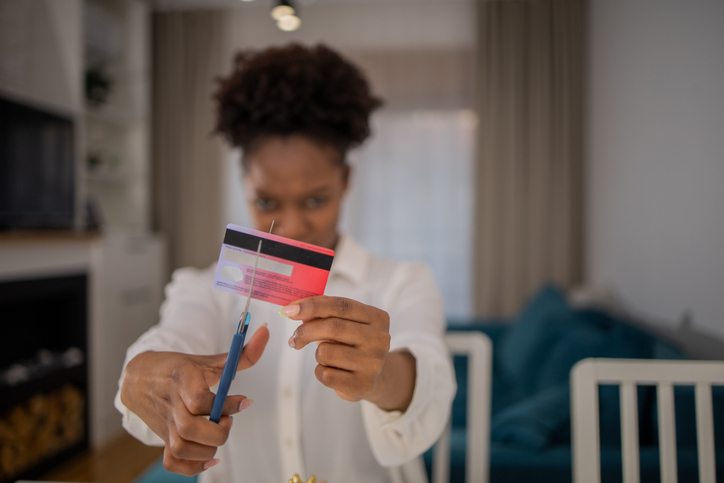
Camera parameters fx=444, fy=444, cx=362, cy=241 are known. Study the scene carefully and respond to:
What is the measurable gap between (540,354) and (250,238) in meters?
1.53

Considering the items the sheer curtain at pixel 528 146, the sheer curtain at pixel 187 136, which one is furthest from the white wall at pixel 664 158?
the sheer curtain at pixel 187 136

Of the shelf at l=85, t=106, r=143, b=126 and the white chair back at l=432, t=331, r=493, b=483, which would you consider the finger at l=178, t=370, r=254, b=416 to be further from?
the shelf at l=85, t=106, r=143, b=126

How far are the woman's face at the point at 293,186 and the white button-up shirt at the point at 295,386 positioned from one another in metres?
0.12

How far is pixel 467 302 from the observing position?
119 inches

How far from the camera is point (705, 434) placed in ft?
1.96

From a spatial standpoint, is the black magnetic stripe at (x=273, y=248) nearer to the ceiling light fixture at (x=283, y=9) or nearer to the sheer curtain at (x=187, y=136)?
the ceiling light fixture at (x=283, y=9)

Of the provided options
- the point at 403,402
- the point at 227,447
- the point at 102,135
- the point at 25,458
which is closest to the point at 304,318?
the point at 403,402

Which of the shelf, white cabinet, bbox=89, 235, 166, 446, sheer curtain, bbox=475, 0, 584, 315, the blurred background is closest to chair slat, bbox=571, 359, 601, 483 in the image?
the blurred background

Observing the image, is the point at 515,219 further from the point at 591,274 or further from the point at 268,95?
the point at 268,95

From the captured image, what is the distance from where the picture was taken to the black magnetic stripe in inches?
14.3

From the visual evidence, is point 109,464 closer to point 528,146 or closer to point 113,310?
point 113,310

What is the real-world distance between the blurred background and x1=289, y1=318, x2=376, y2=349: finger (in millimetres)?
1213

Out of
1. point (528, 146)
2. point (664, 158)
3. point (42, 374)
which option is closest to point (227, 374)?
point (664, 158)

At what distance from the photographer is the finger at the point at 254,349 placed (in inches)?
15.8
